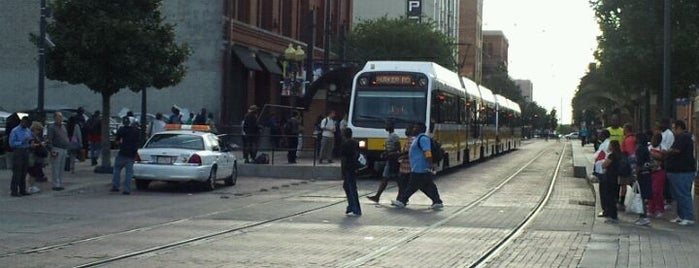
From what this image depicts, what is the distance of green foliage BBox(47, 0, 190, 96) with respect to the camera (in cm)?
2389

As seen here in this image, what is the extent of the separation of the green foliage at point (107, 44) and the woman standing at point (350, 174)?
28.4ft

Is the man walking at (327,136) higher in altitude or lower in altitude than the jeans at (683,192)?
higher

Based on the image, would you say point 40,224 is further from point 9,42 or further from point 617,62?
point 9,42

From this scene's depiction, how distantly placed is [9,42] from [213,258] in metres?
36.5

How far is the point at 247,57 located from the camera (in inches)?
1742

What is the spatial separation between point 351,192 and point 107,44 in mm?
9682

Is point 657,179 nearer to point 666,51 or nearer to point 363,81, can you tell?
point 666,51

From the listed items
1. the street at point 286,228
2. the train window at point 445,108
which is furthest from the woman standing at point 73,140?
the train window at point 445,108

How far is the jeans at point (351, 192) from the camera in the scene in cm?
1711

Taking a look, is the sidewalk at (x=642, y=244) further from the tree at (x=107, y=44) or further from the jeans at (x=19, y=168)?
the tree at (x=107, y=44)

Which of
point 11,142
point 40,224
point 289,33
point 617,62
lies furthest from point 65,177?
point 289,33

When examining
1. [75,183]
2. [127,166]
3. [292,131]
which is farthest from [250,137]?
[127,166]

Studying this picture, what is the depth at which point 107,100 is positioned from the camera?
24.9 metres

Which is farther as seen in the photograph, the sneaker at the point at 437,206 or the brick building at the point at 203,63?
the brick building at the point at 203,63
